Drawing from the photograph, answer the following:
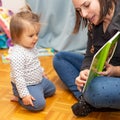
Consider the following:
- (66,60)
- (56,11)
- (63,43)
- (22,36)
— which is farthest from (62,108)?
(56,11)

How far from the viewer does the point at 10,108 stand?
129 cm

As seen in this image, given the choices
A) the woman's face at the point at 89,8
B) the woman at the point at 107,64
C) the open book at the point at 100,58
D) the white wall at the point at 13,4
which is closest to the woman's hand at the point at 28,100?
the woman at the point at 107,64

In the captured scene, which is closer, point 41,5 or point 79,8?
point 79,8

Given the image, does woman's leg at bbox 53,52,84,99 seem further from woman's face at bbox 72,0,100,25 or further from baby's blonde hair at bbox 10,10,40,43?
woman's face at bbox 72,0,100,25

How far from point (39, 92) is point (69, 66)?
0.70ft

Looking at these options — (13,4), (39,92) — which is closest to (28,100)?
(39,92)

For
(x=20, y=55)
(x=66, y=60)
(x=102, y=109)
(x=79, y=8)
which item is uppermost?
(x=79, y=8)

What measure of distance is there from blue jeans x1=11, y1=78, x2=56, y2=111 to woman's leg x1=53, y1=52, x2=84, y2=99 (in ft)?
0.27

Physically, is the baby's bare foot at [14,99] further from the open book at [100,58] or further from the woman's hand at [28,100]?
the open book at [100,58]

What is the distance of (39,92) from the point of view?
1.28 m

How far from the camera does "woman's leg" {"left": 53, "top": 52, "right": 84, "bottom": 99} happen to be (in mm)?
1371

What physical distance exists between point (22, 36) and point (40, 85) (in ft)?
0.83

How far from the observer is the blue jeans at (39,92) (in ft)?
4.08

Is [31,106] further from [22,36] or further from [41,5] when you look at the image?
[41,5]
